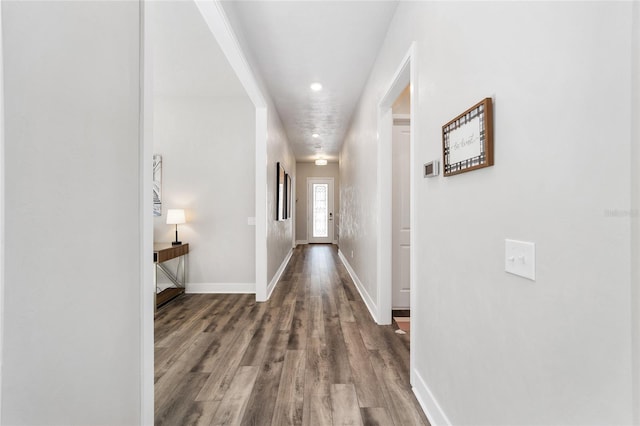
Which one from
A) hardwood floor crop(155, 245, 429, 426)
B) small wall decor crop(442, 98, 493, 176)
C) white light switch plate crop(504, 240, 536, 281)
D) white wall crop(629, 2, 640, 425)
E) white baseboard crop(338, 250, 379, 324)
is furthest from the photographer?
white baseboard crop(338, 250, 379, 324)

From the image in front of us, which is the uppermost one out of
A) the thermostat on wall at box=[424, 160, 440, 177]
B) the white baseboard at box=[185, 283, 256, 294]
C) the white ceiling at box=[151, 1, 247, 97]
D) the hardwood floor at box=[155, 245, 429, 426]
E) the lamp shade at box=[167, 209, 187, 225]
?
the white ceiling at box=[151, 1, 247, 97]

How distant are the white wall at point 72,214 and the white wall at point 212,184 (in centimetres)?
303

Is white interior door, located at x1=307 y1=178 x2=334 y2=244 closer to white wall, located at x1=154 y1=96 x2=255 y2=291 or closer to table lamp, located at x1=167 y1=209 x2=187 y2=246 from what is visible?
white wall, located at x1=154 y1=96 x2=255 y2=291

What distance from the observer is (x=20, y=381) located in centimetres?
77

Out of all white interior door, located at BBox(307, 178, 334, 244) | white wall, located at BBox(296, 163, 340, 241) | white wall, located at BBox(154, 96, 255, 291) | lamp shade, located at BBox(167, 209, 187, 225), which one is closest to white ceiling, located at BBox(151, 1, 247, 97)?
white wall, located at BBox(154, 96, 255, 291)

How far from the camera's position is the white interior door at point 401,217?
3.45 metres

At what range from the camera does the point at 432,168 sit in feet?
5.32

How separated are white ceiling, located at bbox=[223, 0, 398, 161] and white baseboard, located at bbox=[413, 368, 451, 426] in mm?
2575

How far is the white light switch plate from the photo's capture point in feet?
Answer: 3.03

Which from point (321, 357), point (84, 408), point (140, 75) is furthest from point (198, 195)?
point (84, 408)

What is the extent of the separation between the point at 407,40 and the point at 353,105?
254 cm

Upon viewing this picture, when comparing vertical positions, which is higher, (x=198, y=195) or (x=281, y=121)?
(x=281, y=121)

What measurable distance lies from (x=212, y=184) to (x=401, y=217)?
8.29 feet

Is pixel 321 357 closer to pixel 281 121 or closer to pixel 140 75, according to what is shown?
pixel 140 75
